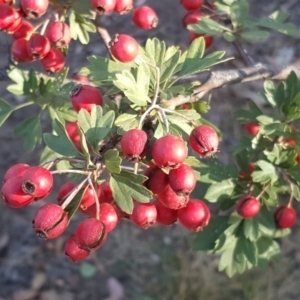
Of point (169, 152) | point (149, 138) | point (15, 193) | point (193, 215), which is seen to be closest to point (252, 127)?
point (193, 215)

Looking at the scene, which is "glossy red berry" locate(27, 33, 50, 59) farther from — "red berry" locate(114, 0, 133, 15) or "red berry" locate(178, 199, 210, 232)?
"red berry" locate(178, 199, 210, 232)

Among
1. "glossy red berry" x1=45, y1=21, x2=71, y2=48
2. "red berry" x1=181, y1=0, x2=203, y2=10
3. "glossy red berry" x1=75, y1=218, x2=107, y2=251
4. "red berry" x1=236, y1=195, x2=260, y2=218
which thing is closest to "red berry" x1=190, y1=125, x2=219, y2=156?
"glossy red berry" x1=75, y1=218, x2=107, y2=251

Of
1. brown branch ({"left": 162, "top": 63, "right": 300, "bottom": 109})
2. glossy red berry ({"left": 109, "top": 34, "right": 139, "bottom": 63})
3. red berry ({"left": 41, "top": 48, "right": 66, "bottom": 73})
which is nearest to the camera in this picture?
glossy red berry ({"left": 109, "top": 34, "right": 139, "bottom": 63})

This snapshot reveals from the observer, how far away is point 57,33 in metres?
1.32

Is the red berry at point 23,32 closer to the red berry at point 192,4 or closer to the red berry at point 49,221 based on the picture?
the red berry at point 192,4

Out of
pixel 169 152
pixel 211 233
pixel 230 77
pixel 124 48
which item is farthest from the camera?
pixel 211 233

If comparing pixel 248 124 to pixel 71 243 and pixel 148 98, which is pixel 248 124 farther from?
pixel 71 243

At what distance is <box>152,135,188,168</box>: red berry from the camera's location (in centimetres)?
90

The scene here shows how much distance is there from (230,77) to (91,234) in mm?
593

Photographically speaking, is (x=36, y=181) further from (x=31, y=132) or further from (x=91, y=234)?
(x=31, y=132)

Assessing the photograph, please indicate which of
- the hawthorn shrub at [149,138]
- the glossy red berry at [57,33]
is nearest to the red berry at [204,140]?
the hawthorn shrub at [149,138]

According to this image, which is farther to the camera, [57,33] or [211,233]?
[211,233]

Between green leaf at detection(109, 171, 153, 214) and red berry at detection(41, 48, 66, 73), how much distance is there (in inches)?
19.2

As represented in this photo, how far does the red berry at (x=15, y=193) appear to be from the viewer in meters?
0.94
